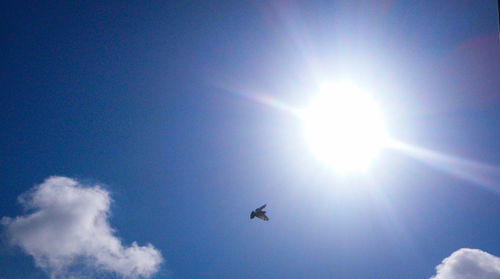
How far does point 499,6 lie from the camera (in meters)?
15.5

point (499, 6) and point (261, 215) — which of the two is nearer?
point (499, 6)

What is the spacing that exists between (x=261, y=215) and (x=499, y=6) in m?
31.0

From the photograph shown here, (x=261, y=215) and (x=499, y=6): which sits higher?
(x=499, y=6)

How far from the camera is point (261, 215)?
3319 centimetres
